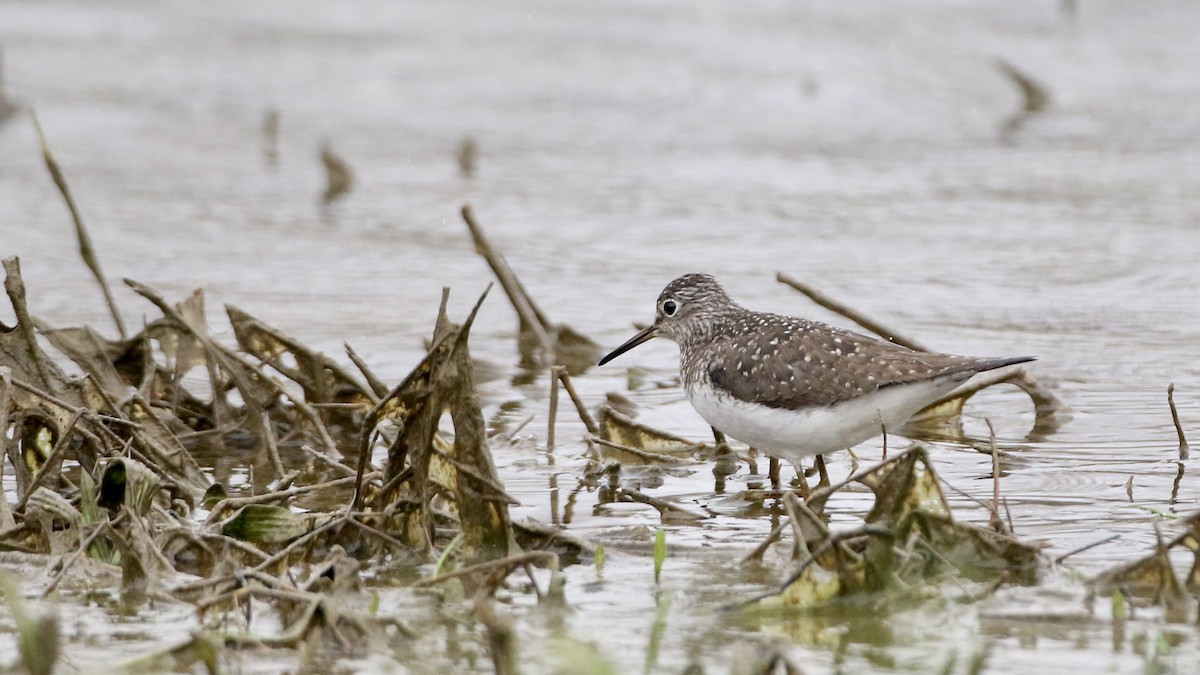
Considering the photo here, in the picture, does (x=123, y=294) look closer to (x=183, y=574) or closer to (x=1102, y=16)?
(x=183, y=574)

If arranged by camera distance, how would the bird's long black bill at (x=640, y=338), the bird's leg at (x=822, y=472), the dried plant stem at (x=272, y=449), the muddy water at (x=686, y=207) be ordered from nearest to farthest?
the muddy water at (x=686, y=207) < the dried plant stem at (x=272, y=449) < the bird's leg at (x=822, y=472) < the bird's long black bill at (x=640, y=338)

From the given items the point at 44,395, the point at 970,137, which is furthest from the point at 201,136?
the point at 44,395

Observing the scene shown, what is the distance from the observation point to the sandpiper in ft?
20.2

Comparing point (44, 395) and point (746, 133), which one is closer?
point (44, 395)

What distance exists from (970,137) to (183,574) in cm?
1154

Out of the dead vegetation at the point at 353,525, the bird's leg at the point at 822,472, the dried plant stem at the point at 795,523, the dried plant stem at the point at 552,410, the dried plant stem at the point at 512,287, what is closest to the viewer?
the dead vegetation at the point at 353,525

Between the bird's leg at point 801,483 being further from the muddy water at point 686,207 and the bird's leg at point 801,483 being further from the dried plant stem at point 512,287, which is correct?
the dried plant stem at point 512,287

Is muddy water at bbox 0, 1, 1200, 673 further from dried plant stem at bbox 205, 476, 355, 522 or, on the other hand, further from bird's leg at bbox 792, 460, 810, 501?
dried plant stem at bbox 205, 476, 355, 522

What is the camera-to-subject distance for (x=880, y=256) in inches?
441

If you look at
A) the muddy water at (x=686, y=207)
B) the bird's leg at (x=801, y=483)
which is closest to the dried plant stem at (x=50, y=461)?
the muddy water at (x=686, y=207)

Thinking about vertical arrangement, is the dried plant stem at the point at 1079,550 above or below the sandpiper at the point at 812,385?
below

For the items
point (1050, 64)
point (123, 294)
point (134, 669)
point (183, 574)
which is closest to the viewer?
point (134, 669)

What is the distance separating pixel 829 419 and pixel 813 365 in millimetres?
294

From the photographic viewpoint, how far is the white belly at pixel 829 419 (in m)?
6.16
